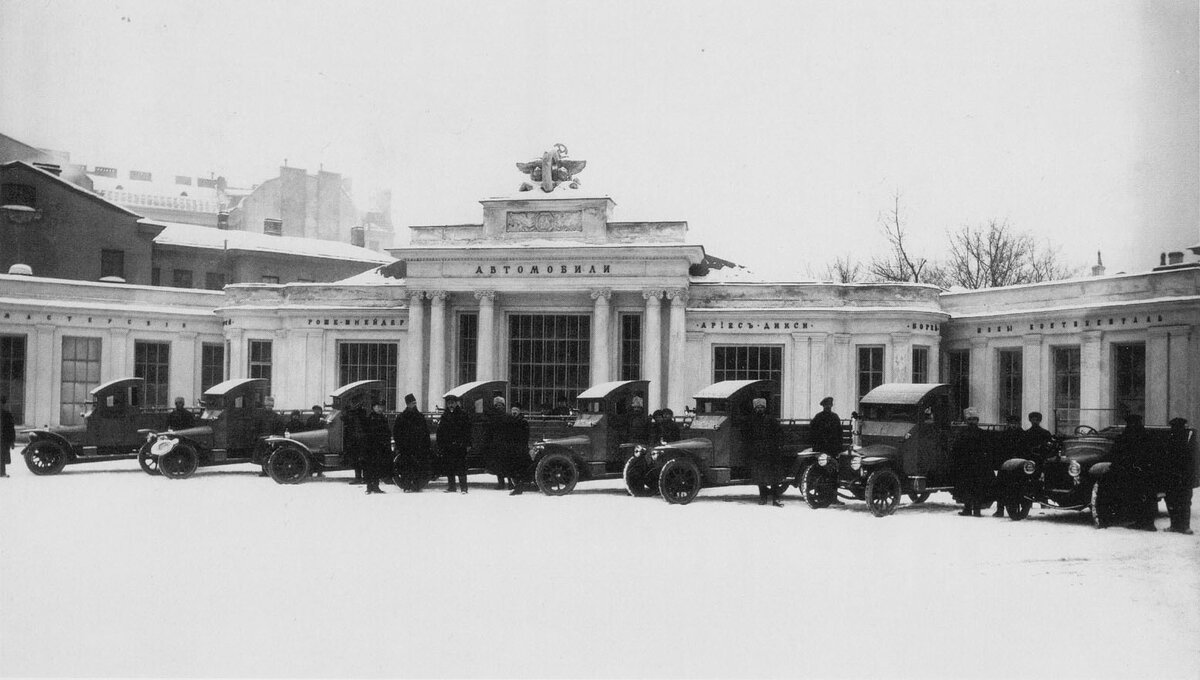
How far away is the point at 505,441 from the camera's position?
16844 millimetres

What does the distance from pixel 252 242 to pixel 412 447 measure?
1157 inches

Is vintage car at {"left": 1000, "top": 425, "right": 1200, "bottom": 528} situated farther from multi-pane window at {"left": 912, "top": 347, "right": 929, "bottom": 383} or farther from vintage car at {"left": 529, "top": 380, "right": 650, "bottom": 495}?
multi-pane window at {"left": 912, "top": 347, "right": 929, "bottom": 383}

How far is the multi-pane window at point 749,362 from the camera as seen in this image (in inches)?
1075

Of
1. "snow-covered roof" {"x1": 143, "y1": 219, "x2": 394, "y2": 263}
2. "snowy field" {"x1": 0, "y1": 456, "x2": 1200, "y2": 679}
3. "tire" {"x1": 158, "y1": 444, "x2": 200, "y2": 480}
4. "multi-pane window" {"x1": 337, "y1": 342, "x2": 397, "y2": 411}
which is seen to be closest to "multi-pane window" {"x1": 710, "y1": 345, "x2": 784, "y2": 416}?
"multi-pane window" {"x1": 337, "y1": 342, "x2": 397, "y2": 411}

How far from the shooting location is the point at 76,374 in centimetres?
2927

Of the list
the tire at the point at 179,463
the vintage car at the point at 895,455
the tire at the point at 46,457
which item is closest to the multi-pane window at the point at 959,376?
the vintage car at the point at 895,455

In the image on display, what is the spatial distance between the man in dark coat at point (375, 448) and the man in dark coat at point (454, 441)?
0.93 metres

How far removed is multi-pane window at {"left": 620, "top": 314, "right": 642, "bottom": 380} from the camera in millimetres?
27406

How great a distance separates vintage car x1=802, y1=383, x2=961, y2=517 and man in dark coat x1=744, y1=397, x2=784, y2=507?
0.65 metres

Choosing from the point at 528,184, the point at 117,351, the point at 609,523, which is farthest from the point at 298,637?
the point at 117,351

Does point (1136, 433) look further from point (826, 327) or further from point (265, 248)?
point (265, 248)

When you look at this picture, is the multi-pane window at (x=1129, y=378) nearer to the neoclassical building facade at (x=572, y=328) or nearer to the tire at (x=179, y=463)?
the neoclassical building facade at (x=572, y=328)

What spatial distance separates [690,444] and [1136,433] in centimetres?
629

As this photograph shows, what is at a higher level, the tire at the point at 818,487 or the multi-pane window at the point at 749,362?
the multi-pane window at the point at 749,362
